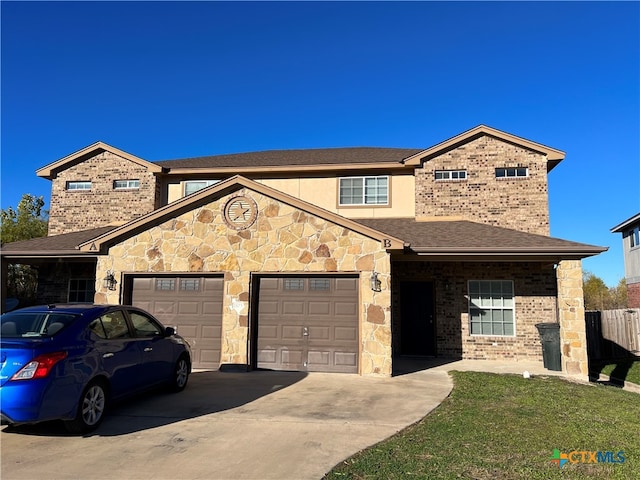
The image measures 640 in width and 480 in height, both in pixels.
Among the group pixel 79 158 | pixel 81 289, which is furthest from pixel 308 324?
pixel 79 158

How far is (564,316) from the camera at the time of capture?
1075 centimetres

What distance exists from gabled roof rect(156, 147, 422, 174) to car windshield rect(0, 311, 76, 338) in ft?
33.1

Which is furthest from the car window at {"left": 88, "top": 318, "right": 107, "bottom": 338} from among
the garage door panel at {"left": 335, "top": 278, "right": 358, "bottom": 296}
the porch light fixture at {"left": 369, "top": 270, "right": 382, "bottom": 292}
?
the porch light fixture at {"left": 369, "top": 270, "right": 382, "bottom": 292}

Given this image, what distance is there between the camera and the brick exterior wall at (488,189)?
13.9 meters

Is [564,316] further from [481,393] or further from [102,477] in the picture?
[102,477]

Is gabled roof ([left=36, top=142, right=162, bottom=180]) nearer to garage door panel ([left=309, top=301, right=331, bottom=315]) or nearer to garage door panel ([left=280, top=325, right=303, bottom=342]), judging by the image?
garage door panel ([left=280, top=325, right=303, bottom=342])

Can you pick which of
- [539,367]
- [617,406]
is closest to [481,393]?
[617,406]

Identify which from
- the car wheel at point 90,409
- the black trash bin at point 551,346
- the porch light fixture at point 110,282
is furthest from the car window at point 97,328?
the black trash bin at point 551,346

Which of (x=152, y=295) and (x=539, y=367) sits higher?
(x=152, y=295)

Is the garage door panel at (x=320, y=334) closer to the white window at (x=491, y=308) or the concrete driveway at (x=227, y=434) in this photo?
the concrete driveway at (x=227, y=434)

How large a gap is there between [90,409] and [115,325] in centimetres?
126

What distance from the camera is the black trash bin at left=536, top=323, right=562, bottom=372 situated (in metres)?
11.2

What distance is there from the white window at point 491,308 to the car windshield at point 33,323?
10.6 metres

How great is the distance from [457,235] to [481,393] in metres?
5.08
